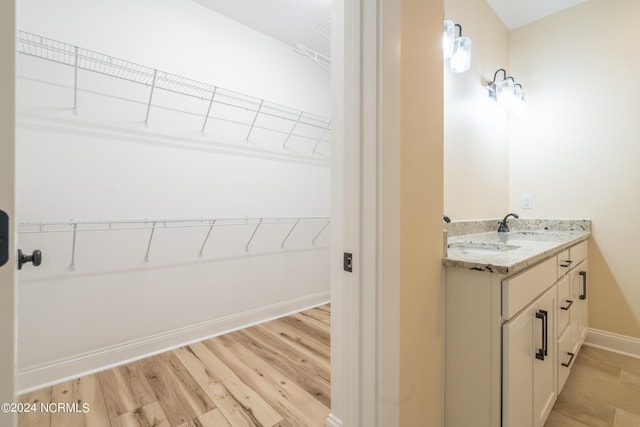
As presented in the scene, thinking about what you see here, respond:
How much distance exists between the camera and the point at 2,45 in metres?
0.37

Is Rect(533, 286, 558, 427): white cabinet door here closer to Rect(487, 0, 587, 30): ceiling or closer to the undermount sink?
the undermount sink

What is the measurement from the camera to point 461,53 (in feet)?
5.31

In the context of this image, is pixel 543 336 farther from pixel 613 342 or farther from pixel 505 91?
pixel 505 91

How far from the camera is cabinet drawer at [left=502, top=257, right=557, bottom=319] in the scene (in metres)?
0.92

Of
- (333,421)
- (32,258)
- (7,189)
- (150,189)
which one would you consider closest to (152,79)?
(150,189)

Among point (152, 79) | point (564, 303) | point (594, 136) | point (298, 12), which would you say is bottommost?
point (564, 303)

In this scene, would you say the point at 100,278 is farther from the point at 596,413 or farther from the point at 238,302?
the point at 596,413

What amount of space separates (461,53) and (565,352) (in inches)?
70.7

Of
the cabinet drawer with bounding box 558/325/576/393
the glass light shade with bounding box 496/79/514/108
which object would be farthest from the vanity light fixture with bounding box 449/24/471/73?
the cabinet drawer with bounding box 558/325/576/393

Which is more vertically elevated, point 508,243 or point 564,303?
point 508,243

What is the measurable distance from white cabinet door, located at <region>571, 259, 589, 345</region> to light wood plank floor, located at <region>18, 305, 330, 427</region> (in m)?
1.63

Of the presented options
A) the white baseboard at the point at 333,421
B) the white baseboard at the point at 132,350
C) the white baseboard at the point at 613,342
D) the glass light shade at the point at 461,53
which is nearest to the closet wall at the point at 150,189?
the white baseboard at the point at 132,350

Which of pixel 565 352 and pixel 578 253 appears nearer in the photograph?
pixel 565 352

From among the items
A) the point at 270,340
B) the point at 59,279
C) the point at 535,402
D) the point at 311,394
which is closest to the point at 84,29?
the point at 59,279
